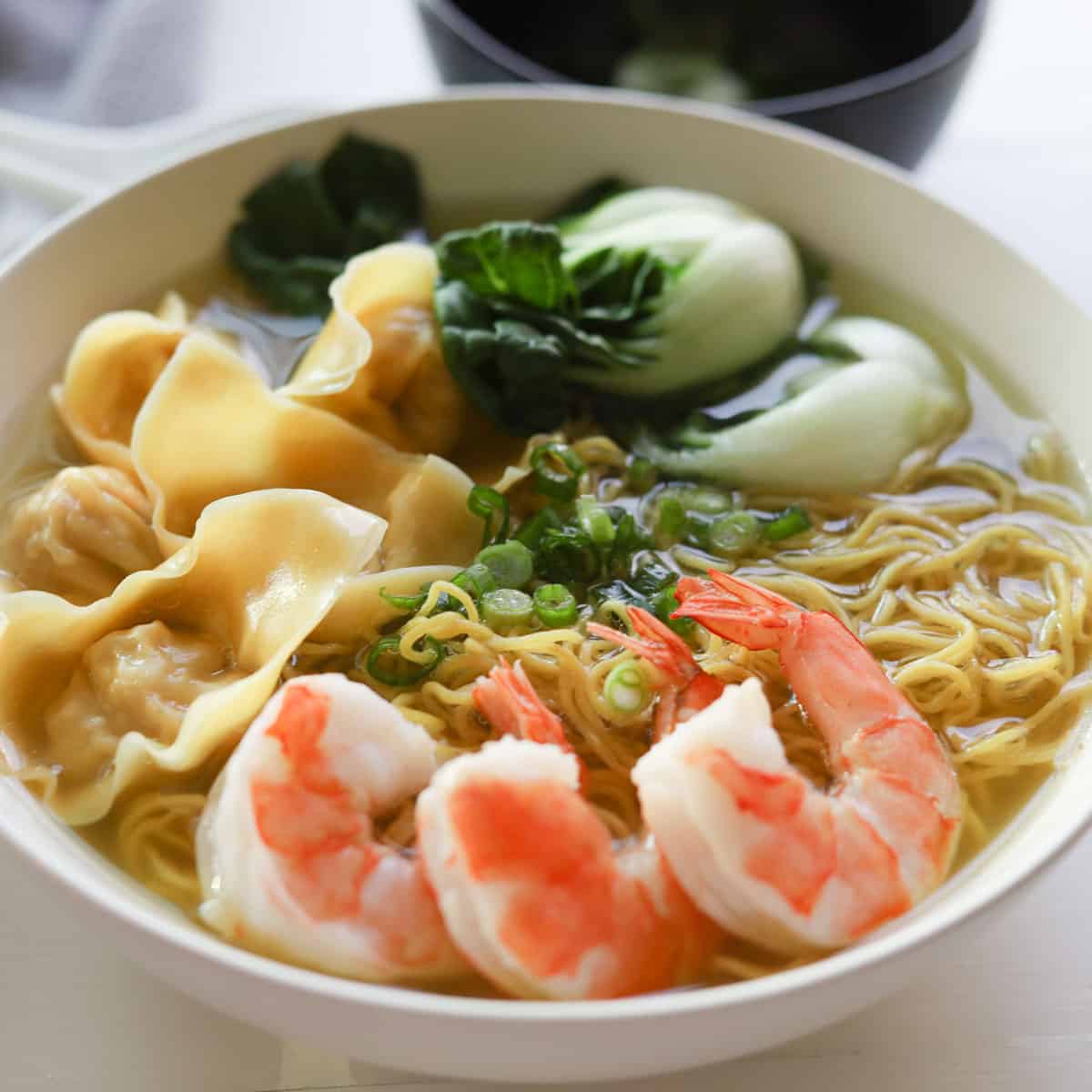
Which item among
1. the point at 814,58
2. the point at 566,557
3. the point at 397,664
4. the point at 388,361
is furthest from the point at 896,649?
the point at 814,58

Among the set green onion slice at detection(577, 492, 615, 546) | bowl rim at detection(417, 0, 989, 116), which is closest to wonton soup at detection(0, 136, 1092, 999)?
green onion slice at detection(577, 492, 615, 546)

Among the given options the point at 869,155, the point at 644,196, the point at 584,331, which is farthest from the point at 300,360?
the point at 869,155

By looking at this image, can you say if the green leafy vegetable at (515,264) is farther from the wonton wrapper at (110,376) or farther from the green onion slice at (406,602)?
the green onion slice at (406,602)

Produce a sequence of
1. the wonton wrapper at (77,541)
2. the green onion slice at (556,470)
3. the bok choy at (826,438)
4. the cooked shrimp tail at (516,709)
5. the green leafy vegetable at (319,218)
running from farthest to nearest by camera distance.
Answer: the green leafy vegetable at (319,218) → the bok choy at (826,438) → the green onion slice at (556,470) → the wonton wrapper at (77,541) → the cooked shrimp tail at (516,709)

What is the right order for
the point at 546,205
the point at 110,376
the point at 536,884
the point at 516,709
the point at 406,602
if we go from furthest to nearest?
the point at 546,205
the point at 110,376
the point at 406,602
the point at 516,709
the point at 536,884

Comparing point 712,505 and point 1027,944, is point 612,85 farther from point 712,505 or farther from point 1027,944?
point 1027,944

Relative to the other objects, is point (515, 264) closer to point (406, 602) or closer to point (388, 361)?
point (388, 361)

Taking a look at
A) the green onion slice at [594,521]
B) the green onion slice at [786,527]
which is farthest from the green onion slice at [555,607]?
the green onion slice at [786,527]
